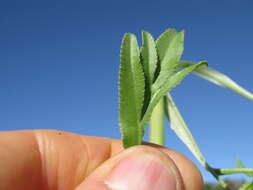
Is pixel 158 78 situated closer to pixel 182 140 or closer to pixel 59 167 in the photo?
pixel 182 140

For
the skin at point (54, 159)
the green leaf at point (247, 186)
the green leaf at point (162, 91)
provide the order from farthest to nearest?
the skin at point (54, 159) < the green leaf at point (247, 186) < the green leaf at point (162, 91)

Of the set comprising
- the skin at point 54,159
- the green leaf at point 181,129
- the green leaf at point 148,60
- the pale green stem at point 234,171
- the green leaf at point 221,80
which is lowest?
the skin at point 54,159

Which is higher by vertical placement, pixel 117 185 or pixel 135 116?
pixel 135 116

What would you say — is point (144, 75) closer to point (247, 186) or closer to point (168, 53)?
point (168, 53)

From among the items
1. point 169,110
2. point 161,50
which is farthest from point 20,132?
point 161,50

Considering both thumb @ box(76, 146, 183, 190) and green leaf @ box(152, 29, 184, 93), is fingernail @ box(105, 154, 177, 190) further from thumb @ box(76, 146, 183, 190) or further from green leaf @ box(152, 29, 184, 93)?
green leaf @ box(152, 29, 184, 93)

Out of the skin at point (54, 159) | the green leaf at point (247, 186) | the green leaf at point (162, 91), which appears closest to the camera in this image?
the green leaf at point (162, 91)

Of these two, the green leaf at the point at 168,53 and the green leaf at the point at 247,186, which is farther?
the green leaf at the point at 247,186

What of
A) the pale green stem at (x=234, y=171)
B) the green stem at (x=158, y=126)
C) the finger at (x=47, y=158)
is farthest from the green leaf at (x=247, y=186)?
the finger at (x=47, y=158)

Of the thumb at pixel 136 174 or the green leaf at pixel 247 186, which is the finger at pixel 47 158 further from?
the green leaf at pixel 247 186
